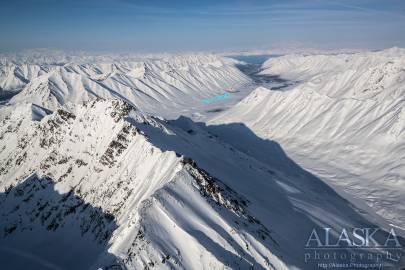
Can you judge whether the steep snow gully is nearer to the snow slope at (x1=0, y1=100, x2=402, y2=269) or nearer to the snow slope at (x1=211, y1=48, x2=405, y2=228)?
the snow slope at (x1=0, y1=100, x2=402, y2=269)

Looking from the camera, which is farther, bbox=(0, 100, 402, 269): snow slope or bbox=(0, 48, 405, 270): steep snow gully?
bbox=(0, 48, 405, 270): steep snow gully

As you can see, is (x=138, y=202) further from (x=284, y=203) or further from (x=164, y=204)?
(x=284, y=203)

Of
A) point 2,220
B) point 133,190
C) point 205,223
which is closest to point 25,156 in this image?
point 2,220

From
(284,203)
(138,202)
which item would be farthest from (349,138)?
(138,202)

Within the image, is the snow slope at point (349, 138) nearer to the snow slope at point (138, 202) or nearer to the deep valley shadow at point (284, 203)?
the deep valley shadow at point (284, 203)

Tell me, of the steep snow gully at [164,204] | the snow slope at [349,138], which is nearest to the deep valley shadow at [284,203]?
the steep snow gully at [164,204]

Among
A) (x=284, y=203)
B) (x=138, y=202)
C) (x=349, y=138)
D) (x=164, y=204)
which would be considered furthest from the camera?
(x=349, y=138)

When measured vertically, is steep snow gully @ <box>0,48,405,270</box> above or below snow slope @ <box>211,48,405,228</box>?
below

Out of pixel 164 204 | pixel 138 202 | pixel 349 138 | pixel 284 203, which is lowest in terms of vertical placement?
pixel 138 202

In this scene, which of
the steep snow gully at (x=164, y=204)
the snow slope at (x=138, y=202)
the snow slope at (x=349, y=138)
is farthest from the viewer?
the snow slope at (x=349, y=138)

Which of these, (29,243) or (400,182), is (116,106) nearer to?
(29,243)

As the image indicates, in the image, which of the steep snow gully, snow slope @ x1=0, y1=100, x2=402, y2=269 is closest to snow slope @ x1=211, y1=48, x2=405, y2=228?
the steep snow gully

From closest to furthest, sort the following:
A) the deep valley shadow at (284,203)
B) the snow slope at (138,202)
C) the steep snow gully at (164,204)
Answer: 1. the snow slope at (138,202)
2. the steep snow gully at (164,204)
3. the deep valley shadow at (284,203)
